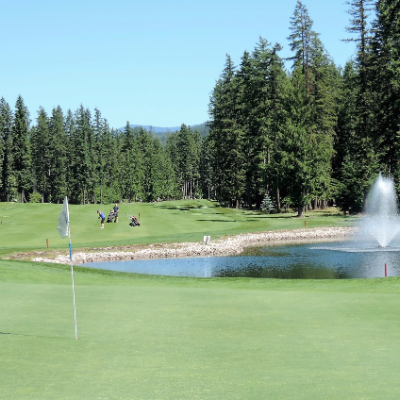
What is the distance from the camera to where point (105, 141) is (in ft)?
449

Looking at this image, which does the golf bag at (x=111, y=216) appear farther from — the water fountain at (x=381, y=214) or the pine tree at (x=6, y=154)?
the pine tree at (x=6, y=154)

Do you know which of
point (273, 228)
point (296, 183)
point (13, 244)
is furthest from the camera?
point (296, 183)

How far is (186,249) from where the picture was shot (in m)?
40.6

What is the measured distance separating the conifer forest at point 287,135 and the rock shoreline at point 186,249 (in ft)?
36.2

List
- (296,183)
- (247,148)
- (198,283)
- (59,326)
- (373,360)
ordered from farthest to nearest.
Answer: (247,148)
(296,183)
(198,283)
(59,326)
(373,360)

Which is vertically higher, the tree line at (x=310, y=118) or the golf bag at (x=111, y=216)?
the tree line at (x=310, y=118)

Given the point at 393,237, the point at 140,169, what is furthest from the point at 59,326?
the point at 140,169

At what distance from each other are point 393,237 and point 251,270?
19.8 m

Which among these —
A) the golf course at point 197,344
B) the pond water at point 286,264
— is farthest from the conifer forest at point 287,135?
the golf course at point 197,344

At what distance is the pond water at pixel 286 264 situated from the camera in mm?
31203

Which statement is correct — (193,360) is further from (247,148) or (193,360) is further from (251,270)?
(247,148)

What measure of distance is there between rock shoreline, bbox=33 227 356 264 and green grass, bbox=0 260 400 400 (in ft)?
66.3

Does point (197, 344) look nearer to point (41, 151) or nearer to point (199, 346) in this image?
point (199, 346)

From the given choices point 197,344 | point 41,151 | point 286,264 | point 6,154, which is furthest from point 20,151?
point 197,344
